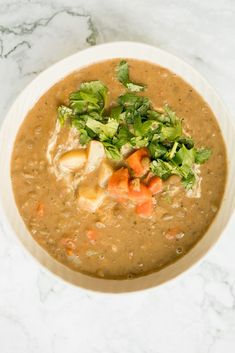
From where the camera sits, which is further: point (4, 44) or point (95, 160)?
point (4, 44)

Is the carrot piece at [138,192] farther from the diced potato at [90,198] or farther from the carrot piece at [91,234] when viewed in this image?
the carrot piece at [91,234]

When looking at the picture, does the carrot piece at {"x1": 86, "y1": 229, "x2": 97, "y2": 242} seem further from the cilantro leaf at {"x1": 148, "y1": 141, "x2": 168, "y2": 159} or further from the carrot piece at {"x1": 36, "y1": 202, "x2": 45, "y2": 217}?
the cilantro leaf at {"x1": 148, "y1": 141, "x2": 168, "y2": 159}

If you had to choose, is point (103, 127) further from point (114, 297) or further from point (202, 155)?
point (114, 297)

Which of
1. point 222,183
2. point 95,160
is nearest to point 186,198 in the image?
point 222,183


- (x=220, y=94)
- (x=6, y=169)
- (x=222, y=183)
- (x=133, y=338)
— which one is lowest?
(x=133, y=338)

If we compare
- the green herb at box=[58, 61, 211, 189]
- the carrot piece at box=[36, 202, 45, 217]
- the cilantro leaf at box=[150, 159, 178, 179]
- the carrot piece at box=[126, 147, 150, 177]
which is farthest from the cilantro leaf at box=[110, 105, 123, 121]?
the carrot piece at box=[36, 202, 45, 217]

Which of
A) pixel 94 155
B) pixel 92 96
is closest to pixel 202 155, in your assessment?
pixel 94 155

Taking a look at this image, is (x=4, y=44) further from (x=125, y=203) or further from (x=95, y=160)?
(x=125, y=203)
